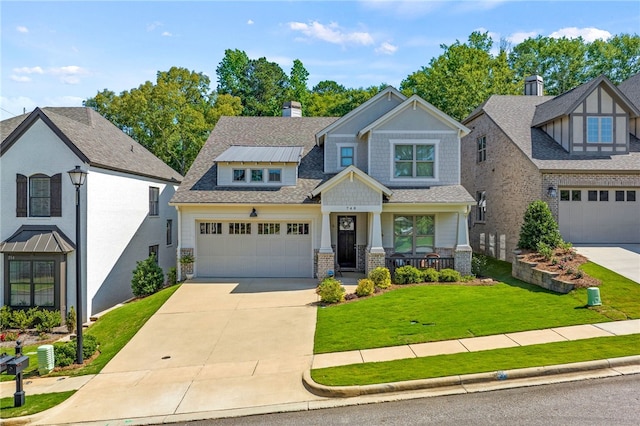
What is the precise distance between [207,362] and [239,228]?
9593 mm

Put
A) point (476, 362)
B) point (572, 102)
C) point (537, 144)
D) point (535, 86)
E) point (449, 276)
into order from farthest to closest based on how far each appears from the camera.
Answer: point (535, 86) → point (537, 144) → point (572, 102) → point (449, 276) → point (476, 362)

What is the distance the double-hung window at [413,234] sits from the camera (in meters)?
19.0

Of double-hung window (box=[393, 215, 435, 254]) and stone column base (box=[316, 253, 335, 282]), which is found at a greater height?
double-hung window (box=[393, 215, 435, 254])

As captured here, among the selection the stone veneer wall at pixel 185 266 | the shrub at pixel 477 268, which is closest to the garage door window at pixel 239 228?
the stone veneer wall at pixel 185 266

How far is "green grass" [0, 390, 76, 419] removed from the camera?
8.03m

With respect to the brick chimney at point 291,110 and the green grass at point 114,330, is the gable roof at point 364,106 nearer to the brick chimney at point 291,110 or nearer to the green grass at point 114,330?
the brick chimney at point 291,110

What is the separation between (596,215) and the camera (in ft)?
62.2

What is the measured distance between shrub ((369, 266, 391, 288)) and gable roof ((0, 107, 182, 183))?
1216 cm

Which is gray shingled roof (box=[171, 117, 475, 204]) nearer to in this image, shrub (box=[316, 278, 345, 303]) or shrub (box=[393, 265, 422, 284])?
shrub (box=[393, 265, 422, 284])

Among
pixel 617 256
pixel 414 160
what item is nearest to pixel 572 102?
pixel 617 256

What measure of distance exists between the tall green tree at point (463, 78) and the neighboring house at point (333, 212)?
1705 centimetres

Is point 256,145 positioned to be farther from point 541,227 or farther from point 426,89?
point 426,89

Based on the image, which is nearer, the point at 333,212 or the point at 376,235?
the point at 376,235

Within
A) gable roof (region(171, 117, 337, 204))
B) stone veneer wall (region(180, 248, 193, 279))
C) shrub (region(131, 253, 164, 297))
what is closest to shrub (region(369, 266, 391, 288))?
gable roof (region(171, 117, 337, 204))
